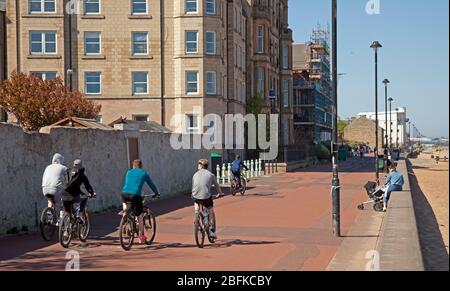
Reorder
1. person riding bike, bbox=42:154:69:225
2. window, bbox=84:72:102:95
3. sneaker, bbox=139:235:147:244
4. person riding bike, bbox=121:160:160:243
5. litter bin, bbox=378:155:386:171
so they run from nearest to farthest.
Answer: person riding bike, bbox=121:160:160:243 → sneaker, bbox=139:235:147:244 → person riding bike, bbox=42:154:69:225 → litter bin, bbox=378:155:386:171 → window, bbox=84:72:102:95

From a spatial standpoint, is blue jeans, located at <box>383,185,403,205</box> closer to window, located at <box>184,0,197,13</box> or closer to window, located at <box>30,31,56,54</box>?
window, located at <box>184,0,197,13</box>

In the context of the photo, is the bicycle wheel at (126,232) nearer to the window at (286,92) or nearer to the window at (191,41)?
the window at (191,41)

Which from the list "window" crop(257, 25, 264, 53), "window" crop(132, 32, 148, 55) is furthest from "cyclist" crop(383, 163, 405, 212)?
"window" crop(257, 25, 264, 53)

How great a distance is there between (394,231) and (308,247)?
285 cm

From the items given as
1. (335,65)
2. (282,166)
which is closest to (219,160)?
(282,166)

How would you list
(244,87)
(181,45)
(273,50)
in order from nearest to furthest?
1. (181,45)
2. (244,87)
3. (273,50)

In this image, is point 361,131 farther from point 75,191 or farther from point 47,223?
point 75,191

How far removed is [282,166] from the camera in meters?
47.9

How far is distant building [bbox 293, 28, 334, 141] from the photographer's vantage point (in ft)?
293

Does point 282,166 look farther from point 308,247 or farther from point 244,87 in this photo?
point 308,247

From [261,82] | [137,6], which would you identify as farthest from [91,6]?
[261,82]

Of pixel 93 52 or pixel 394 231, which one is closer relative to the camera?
pixel 394 231

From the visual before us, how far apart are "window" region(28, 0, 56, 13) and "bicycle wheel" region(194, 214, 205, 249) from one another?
3705 centimetres

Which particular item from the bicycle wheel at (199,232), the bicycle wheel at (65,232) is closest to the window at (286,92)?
the bicycle wheel at (199,232)
